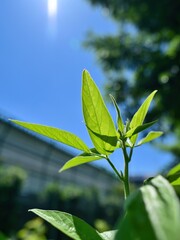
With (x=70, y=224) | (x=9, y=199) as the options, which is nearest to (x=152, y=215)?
(x=70, y=224)

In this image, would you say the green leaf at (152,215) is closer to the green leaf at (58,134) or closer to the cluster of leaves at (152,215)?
the cluster of leaves at (152,215)

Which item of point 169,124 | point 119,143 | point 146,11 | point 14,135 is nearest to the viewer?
point 119,143

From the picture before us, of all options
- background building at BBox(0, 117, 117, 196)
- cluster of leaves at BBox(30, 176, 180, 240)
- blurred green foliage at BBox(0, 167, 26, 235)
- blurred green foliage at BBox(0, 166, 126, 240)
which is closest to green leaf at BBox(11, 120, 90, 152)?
cluster of leaves at BBox(30, 176, 180, 240)

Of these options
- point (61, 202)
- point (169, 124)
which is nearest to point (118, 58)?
point (169, 124)

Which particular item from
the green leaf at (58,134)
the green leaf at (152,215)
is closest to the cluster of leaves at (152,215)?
the green leaf at (152,215)

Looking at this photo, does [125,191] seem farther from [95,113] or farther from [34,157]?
[34,157]

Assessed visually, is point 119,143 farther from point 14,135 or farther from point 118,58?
point 14,135

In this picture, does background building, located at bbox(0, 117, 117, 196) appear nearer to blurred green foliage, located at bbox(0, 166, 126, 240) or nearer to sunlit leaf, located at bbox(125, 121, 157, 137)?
blurred green foliage, located at bbox(0, 166, 126, 240)

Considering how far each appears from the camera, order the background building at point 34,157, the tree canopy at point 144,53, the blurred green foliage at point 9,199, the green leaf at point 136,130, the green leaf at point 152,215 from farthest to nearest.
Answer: the background building at point 34,157 → the tree canopy at point 144,53 → the blurred green foliage at point 9,199 → the green leaf at point 136,130 → the green leaf at point 152,215
